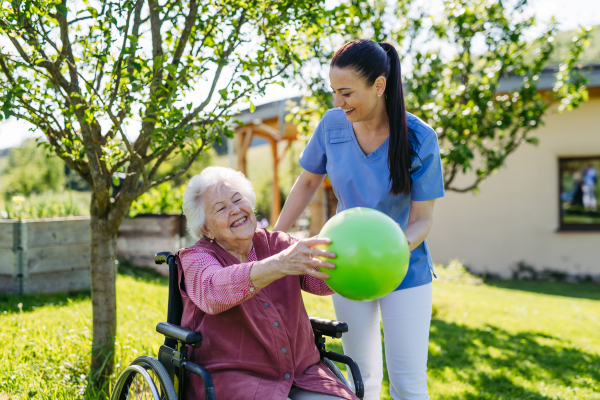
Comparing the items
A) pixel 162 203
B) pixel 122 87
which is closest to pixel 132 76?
pixel 122 87

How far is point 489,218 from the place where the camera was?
9.62m

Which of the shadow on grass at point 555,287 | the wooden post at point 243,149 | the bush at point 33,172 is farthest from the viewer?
the bush at point 33,172

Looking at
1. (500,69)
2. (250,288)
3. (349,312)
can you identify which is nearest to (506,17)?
(500,69)

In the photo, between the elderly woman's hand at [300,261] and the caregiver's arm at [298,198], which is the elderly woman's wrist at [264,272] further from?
the caregiver's arm at [298,198]

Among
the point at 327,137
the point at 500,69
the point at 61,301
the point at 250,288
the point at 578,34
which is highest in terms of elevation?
the point at 578,34

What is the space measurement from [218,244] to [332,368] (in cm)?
72

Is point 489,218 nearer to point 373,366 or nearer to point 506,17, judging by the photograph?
point 506,17

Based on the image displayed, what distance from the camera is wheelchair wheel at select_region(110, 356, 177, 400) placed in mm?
1806

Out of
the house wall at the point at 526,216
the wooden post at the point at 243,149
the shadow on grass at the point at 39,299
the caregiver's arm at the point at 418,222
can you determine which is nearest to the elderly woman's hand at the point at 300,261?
the caregiver's arm at the point at 418,222

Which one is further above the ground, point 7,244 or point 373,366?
point 7,244

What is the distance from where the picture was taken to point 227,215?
2.06m

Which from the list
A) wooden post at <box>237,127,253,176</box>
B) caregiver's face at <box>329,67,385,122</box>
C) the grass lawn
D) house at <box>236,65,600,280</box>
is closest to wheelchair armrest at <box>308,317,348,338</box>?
caregiver's face at <box>329,67,385,122</box>

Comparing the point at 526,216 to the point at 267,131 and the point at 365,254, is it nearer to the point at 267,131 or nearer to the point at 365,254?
the point at 267,131

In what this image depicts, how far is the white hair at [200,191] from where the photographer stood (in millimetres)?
2100
